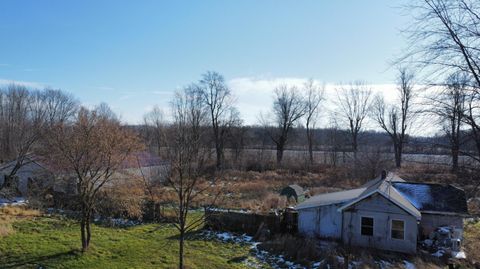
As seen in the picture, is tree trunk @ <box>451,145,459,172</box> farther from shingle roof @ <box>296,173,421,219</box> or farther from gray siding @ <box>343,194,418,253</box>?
gray siding @ <box>343,194,418,253</box>

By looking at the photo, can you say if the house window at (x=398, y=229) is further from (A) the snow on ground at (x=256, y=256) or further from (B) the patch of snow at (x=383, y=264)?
(A) the snow on ground at (x=256, y=256)

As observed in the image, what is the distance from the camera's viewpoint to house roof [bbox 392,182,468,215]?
20328 mm

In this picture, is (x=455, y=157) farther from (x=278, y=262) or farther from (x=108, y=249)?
(x=108, y=249)

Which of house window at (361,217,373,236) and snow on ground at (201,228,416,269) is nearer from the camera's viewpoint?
snow on ground at (201,228,416,269)

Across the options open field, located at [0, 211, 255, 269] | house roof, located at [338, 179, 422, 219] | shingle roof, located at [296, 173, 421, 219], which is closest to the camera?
open field, located at [0, 211, 255, 269]

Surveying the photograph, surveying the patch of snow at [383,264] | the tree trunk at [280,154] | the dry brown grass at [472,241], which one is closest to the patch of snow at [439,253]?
the dry brown grass at [472,241]

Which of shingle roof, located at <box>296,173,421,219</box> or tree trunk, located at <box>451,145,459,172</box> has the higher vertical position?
tree trunk, located at <box>451,145,459,172</box>

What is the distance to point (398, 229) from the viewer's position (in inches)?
757

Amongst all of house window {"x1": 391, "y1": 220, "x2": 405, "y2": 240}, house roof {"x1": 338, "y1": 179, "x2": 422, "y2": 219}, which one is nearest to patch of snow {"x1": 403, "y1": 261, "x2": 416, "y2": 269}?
house window {"x1": 391, "y1": 220, "x2": 405, "y2": 240}

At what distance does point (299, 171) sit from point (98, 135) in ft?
122

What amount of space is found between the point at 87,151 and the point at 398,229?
1554 cm

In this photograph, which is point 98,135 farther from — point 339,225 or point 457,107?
point 457,107

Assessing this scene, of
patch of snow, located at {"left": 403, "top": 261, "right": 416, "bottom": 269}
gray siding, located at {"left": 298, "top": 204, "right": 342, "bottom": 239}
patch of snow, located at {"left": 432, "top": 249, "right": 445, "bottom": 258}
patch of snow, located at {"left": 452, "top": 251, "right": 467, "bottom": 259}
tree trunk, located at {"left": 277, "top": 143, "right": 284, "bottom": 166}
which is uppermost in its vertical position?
tree trunk, located at {"left": 277, "top": 143, "right": 284, "bottom": 166}

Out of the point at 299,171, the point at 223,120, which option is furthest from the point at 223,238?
the point at 223,120
